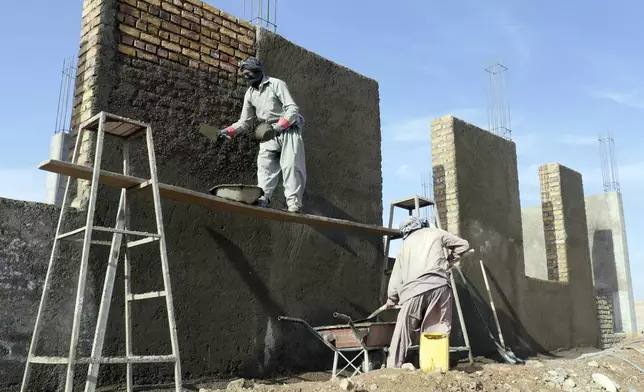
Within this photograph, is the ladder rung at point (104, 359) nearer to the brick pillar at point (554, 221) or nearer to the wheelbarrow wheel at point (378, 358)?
the wheelbarrow wheel at point (378, 358)

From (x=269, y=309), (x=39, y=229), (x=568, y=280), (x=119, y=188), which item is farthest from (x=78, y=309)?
(x=568, y=280)

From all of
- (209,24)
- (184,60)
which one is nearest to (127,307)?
(184,60)

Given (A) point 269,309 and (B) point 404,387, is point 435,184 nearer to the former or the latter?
(A) point 269,309

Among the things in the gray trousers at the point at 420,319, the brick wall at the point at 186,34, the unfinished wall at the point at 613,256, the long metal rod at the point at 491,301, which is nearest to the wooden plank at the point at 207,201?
the gray trousers at the point at 420,319

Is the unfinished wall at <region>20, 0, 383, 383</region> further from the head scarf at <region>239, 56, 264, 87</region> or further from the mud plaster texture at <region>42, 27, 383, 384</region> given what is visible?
the head scarf at <region>239, 56, 264, 87</region>

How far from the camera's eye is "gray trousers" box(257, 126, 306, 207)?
530 cm

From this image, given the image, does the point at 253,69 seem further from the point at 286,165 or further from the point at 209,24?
the point at 286,165

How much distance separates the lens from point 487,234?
8055 mm

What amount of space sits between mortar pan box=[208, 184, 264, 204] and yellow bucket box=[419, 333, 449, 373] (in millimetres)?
1744

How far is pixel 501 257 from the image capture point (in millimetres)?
8211

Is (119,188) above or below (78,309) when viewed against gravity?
above

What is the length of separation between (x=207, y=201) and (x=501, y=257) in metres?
5.01

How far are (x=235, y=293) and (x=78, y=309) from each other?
187 centimetres

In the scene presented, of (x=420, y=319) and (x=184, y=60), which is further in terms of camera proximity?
(x=184, y=60)
